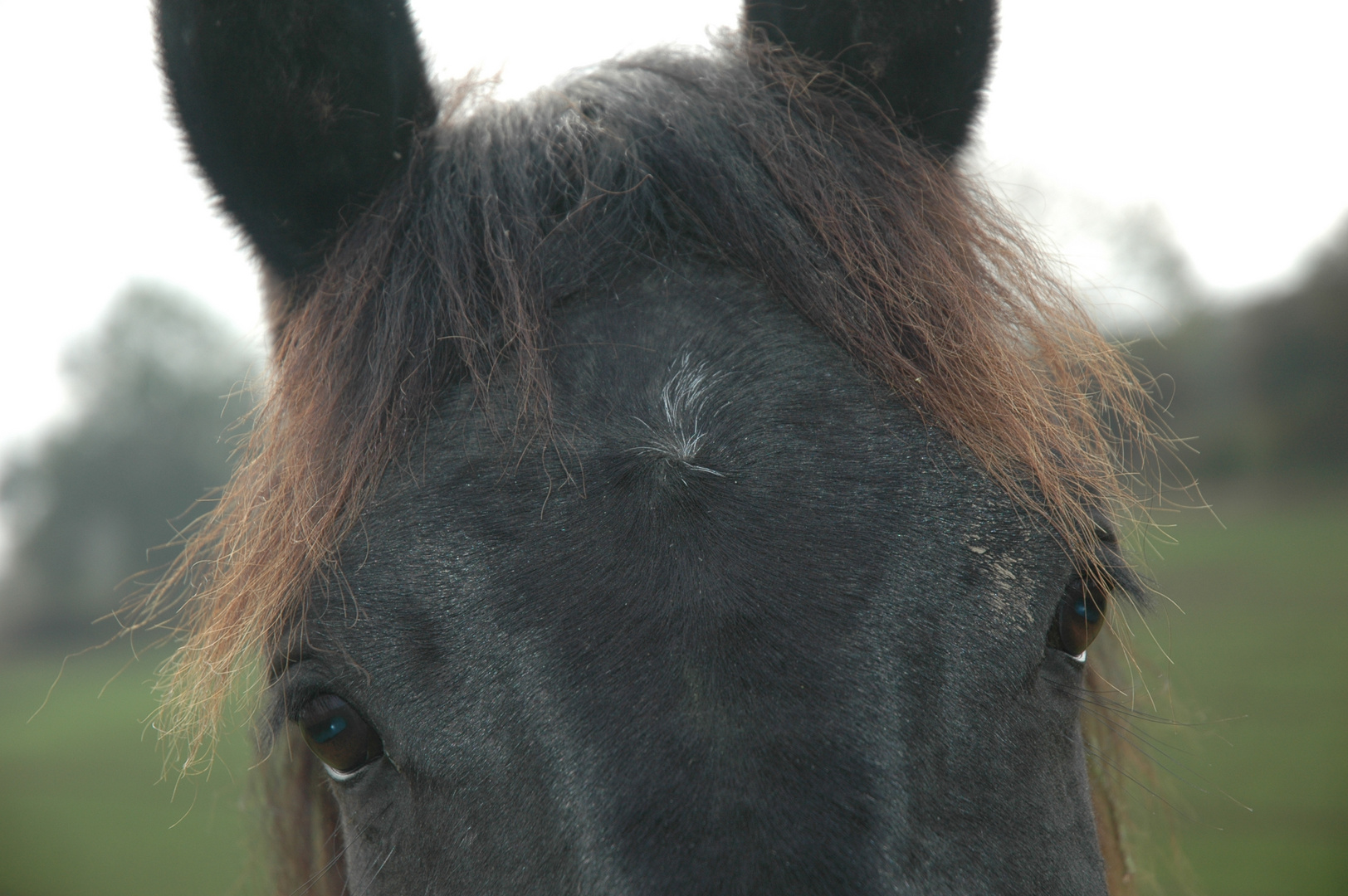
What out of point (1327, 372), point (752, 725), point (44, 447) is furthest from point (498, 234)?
point (44, 447)

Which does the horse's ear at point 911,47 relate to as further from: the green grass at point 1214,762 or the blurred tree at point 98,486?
the blurred tree at point 98,486

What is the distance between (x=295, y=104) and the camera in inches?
61.5

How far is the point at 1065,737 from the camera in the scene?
1.36 m

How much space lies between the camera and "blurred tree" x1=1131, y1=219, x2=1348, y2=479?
20062mm

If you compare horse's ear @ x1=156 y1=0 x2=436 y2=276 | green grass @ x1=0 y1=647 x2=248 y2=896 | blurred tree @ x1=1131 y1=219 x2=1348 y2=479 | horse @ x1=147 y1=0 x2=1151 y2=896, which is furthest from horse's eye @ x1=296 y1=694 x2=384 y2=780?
blurred tree @ x1=1131 y1=219 x2=1348 y2=479

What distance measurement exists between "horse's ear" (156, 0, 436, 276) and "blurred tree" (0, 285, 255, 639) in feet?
81.7

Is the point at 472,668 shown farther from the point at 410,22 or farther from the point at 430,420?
the point at 410,22

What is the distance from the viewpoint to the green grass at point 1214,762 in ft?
22.7

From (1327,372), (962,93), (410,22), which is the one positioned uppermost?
(410,22)

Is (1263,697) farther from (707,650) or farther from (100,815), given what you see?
(100,815)

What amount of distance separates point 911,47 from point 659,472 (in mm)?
1114

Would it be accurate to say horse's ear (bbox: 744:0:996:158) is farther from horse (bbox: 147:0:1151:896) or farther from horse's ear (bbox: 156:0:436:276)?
horse's ear (bbox: 156:0:436:276)

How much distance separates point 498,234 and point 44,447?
30154 millimetres

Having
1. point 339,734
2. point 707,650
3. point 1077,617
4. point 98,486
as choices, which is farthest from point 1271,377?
point 98,486
